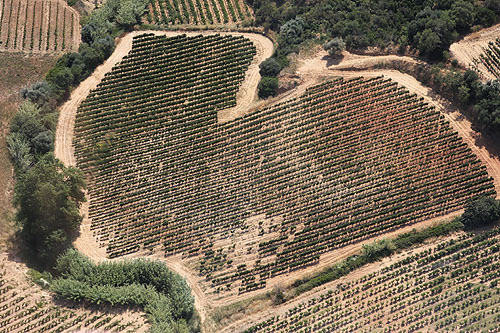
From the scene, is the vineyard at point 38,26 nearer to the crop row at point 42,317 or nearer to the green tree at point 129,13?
the green tree at point 129,13

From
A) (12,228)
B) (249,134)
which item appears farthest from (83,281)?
(249,134)

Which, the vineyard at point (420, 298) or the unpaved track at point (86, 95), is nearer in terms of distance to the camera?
the vineyard at point (420, 298)

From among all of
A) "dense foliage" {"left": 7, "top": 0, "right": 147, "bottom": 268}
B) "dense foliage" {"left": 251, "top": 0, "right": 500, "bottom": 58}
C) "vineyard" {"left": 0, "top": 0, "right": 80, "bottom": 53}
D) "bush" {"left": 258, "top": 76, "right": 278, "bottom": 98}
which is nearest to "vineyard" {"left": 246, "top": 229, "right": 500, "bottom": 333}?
"dense foliage" {"left": 7, "top": 0, "right": 147, "bottom": 268}

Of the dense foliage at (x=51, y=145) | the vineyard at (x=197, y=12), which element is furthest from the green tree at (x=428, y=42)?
the dense foliage at (x=51, y=145)

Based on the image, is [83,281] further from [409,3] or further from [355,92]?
[409,3]

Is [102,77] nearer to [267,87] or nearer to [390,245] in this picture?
[267,87]

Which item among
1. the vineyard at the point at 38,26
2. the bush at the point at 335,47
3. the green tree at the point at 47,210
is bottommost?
the green tree at the point at 47,210
